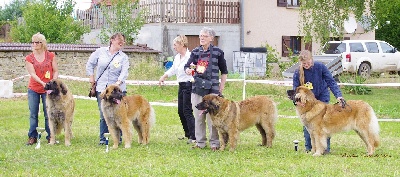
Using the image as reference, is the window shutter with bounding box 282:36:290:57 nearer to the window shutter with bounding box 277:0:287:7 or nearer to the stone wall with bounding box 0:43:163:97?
the window shutter with bounding box 277:0:287:7

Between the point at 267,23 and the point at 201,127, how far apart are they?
22020 millimetres

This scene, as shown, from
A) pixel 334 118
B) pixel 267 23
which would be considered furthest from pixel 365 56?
pixel 334 118

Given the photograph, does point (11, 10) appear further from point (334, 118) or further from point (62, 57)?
point (334, 118)

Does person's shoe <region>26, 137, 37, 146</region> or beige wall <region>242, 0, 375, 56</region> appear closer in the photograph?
person's shoe <region>26, 137, 37, 146</region>

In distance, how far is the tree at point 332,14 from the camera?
25.0 metres

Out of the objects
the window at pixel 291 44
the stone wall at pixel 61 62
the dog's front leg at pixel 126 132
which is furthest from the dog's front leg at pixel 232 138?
the window at pixel 291 44

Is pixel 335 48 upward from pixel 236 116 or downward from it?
upward

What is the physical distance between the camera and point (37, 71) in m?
11.2

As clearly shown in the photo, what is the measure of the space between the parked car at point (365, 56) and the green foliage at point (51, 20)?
1100 cm

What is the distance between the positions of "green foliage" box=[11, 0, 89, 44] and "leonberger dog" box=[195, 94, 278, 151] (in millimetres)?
19493

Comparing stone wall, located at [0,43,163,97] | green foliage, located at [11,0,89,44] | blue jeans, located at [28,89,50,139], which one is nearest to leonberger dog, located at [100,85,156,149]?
blue jeans, located at [28,89,50,139]

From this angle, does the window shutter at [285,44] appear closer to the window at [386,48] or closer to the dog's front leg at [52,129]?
the window at [386,48]

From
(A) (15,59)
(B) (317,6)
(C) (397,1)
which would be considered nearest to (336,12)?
(B) (317,6)

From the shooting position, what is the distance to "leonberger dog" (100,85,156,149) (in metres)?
10.7
